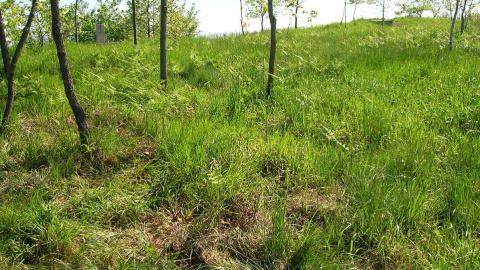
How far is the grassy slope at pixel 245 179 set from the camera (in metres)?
2.18

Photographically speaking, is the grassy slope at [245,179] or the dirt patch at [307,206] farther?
the dirt patch at [307,206]

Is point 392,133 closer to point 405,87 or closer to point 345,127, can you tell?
point 345,127

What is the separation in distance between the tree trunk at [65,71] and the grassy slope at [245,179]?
14 centimetres

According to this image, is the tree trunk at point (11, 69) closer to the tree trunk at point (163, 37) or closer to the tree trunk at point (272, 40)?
the tree trunk at point (163, 37)

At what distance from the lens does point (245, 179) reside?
296 cm

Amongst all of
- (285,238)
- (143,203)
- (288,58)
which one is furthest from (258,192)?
(288,58)

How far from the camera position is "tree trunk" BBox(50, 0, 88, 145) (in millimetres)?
2977

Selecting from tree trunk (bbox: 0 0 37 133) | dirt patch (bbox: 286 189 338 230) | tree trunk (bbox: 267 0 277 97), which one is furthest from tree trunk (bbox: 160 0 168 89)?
dirt patch (bbox: 286 189 338 230)

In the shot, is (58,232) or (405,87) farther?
(405,87)

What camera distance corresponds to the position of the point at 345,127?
4051 mm

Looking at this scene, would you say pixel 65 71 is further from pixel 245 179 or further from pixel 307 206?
pixel 307 206

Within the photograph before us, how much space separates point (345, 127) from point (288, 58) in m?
4.24

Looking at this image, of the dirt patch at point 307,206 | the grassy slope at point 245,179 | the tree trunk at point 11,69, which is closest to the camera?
the grassy slope at point 245,179

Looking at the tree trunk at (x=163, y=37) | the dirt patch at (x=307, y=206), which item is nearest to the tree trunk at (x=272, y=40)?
the tree trunk at (x=163, y=37)
